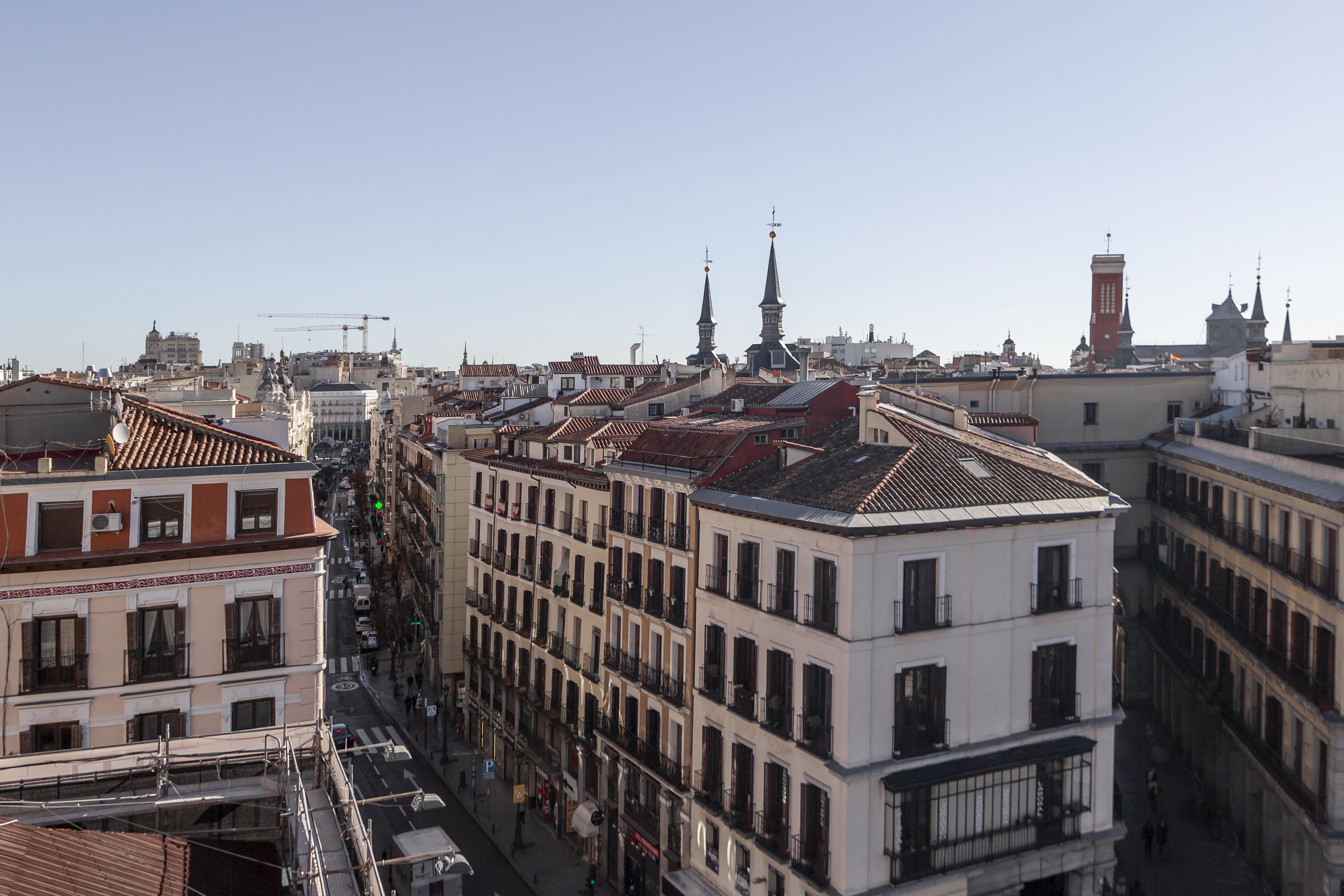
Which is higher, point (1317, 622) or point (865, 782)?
point (1317, 622)

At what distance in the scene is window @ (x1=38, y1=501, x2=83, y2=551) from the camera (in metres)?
24.8

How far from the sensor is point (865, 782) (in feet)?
87.1

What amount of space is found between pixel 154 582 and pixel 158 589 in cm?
18

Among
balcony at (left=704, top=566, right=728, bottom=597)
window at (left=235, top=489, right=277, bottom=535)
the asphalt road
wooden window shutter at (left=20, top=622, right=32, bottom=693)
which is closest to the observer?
wooden window shutter at (left=20, top=622, right=32, bottom=693)

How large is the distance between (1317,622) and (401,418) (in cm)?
7627

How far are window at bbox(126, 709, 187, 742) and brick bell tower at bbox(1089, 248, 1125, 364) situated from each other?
345ft

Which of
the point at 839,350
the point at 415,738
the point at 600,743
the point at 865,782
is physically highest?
the point at 839,350

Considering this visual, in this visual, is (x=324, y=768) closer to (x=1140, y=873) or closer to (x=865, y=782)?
(x=865, y=782)

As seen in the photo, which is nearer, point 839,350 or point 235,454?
point 235,454

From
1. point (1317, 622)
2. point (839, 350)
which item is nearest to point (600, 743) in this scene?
point (1317, 622)

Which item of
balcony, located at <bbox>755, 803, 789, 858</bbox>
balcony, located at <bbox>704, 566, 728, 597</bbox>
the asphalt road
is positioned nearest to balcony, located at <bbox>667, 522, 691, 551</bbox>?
balcony, located at <bbox>704, 566, 728, 597</bbox>

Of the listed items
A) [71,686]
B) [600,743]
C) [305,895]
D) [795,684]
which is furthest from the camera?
[600,743]

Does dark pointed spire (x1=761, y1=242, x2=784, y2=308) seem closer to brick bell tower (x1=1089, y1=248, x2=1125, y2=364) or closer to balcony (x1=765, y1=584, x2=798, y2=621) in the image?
brick bell tower (x1=1089, y1=248, x2=1125, y2=364)

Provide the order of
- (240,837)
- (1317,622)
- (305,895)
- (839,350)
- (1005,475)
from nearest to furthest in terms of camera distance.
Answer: (305,895) < (240,837) < (1005,475) < (1317,622) < (839,350)
